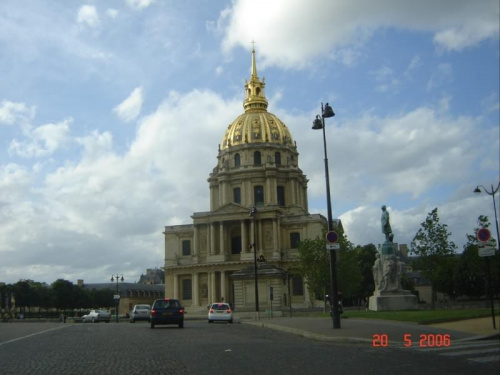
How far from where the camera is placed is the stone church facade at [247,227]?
79.1m

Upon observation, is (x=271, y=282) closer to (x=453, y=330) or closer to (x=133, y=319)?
(x=133, y=319)

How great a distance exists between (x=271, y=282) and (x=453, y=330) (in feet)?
171

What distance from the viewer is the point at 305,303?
3041 inches

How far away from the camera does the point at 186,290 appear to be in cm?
8550

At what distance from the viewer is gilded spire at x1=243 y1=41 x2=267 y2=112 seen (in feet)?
328

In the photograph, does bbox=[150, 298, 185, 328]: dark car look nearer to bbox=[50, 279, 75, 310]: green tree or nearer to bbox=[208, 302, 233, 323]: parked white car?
bbox=[208, 302, 233, 323]: parked white car

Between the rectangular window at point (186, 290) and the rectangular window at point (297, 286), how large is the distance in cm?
1543

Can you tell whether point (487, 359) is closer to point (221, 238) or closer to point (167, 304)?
point (167, 304)

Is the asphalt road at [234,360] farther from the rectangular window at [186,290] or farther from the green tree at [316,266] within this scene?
the rectangular window at [186,290]

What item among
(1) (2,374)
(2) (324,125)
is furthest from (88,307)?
(1) (2,374)

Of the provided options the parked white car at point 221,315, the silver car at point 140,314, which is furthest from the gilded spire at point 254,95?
the parked white car at point 221,315
